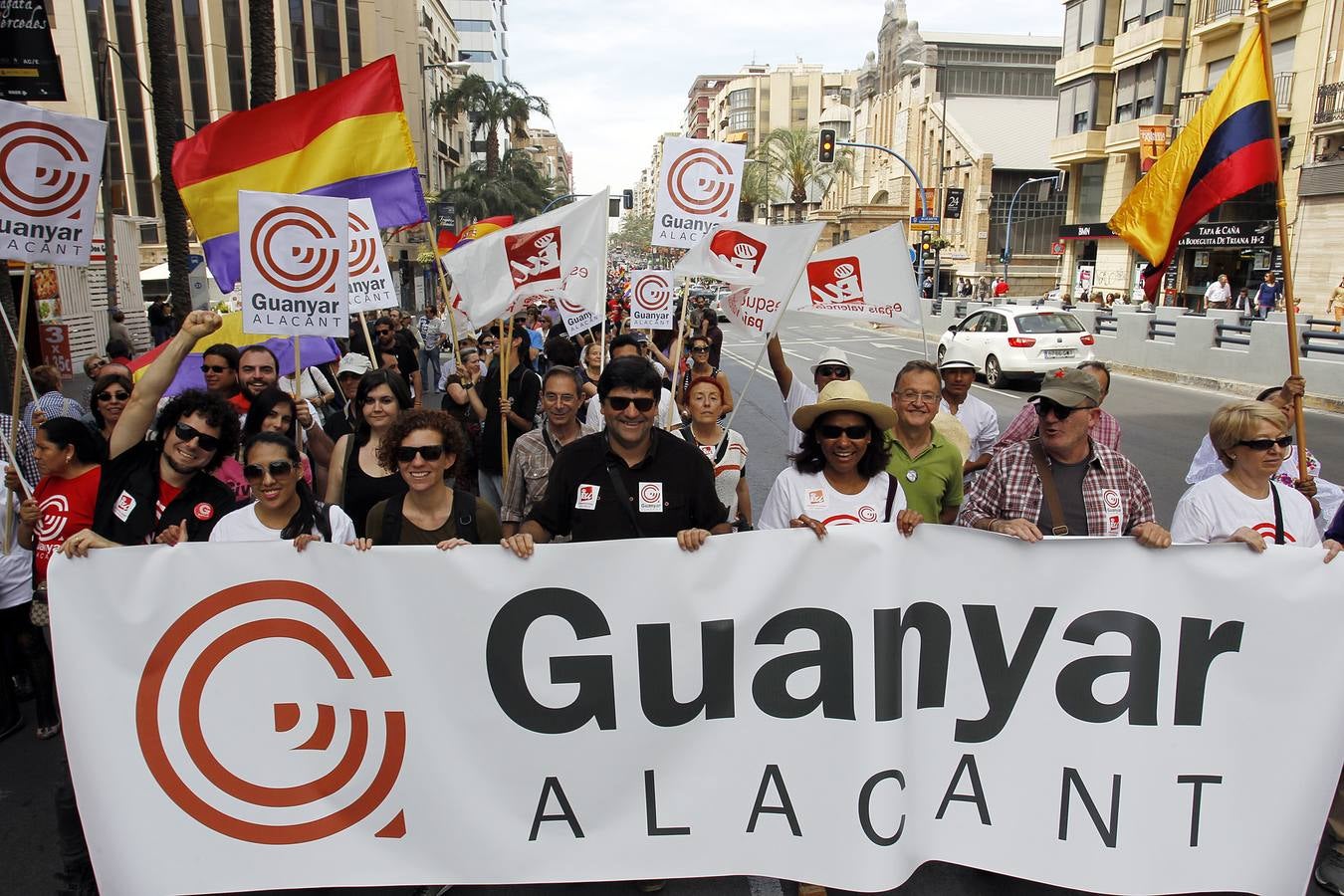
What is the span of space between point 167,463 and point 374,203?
2.77 m

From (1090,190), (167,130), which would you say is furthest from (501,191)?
(167,130)

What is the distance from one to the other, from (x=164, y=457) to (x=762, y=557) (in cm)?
241

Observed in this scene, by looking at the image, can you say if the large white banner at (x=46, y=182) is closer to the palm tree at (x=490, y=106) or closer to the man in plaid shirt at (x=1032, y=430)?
the man in plaid shirt at (x=1032, y=430)

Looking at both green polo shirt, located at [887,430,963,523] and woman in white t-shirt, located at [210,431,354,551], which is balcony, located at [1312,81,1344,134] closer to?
green polo shirt, located at [887,430,963,523]

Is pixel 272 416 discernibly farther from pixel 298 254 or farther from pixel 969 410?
pixel 969 410

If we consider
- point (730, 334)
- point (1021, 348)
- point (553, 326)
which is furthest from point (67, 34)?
point (1021, 348)

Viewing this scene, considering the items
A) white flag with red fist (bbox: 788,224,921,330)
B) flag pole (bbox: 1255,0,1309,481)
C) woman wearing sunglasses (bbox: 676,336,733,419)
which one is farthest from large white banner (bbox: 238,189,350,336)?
flag pole (bbox: 1255,0,1309,481)

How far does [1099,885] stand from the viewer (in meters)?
2.87

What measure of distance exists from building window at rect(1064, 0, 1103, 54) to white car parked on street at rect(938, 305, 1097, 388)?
1049 inches

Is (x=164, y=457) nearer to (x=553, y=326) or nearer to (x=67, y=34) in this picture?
(x=553, y=326)

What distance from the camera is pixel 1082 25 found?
39094 millimetres

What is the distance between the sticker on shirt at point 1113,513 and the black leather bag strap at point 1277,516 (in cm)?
52

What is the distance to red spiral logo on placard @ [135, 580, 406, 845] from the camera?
291 centimetres

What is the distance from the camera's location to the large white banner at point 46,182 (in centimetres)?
443
